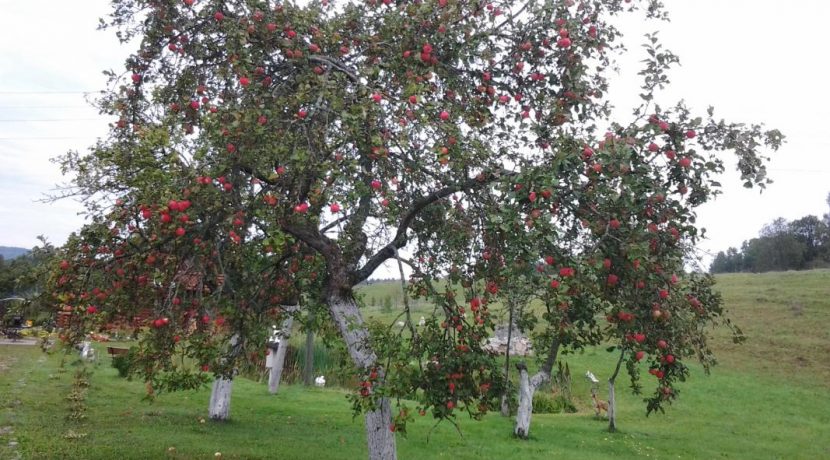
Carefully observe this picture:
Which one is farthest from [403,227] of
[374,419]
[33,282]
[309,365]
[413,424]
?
[309,365]

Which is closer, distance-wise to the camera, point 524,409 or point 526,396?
point 526,396

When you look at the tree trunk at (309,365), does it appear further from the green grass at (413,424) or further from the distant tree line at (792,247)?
the distant tree line at (792,247)

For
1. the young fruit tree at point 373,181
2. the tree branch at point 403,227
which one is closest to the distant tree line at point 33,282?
the young fruit tree at point 373,181

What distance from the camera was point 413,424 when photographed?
1426 cm

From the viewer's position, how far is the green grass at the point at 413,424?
10805mm

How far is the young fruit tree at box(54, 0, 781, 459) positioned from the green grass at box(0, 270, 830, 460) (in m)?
4.61

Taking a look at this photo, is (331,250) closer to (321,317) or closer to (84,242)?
(321,317)

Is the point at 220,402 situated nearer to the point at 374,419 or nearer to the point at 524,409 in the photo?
the point at 524,409

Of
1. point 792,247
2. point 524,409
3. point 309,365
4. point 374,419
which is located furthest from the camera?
point 792,247

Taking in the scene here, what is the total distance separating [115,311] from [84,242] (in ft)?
2.90

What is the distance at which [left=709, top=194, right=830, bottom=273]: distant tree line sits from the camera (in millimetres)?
60906

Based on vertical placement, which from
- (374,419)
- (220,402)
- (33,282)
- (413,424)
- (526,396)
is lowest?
(413,424)

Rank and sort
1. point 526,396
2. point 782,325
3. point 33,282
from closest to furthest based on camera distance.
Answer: point 33,282 → point 526,396 → point 782,325

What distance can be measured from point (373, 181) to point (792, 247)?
2699 inches
